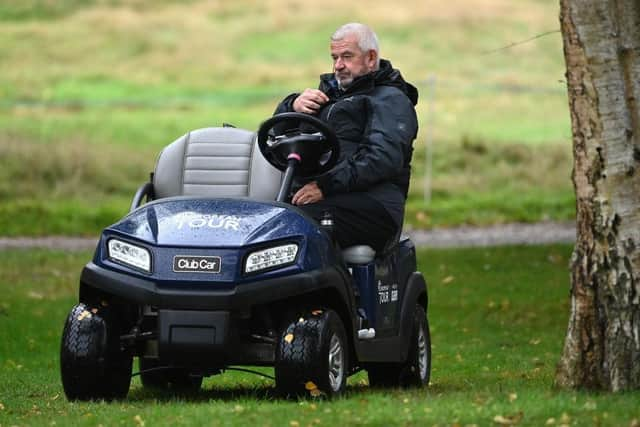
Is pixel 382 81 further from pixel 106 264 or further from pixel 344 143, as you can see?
pixel 106 264

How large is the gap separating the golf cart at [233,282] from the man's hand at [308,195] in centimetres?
10

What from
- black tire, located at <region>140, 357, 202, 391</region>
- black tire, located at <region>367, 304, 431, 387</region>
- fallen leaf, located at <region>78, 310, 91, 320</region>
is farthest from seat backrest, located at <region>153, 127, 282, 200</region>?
black tire, located at <region>367, 304, 431, 387</region>

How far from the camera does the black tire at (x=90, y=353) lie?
821 cm

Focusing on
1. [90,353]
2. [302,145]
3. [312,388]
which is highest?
[302,145]

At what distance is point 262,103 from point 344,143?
94.9ft

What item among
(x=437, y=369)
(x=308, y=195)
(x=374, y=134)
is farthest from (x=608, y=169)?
(x=437, y=369)

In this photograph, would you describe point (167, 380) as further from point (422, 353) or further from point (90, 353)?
point (90, 353)

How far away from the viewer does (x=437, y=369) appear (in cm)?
1184

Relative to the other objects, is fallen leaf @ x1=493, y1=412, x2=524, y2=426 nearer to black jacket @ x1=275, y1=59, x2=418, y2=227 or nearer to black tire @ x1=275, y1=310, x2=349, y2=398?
black tire @ x1=275, y1=310, x2=349, y2=398

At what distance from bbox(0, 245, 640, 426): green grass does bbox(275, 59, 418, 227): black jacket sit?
109 cm

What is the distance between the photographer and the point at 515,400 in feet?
25.5

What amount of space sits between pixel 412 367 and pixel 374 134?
1697mm

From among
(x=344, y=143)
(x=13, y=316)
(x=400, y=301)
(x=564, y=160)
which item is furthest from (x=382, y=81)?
(x=564, y=160)

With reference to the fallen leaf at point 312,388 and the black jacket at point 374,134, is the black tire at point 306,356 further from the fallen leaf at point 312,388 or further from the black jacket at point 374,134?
the black jacket at point 374,134
